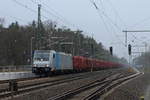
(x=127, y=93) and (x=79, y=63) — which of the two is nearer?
(x=127, y=93)

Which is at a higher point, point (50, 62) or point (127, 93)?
point (50, 62)

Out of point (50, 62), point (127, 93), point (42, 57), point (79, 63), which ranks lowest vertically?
point (127, 93)

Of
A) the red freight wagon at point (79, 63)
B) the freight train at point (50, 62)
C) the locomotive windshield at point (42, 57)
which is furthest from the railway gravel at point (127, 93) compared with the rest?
the red freight wagon at point (79, 63)

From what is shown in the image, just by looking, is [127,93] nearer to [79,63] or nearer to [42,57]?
[42,57]

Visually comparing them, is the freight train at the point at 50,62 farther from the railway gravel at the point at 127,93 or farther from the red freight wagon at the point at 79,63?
the railway gravel at the point at 127,93

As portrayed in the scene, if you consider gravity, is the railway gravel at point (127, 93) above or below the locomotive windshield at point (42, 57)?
below

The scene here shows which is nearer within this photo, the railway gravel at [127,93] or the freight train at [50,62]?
the railway gravel at [127,93]

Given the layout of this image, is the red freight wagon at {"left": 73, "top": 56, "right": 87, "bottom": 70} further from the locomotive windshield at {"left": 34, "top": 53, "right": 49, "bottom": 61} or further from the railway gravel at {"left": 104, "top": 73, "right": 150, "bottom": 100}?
the railway gravel at {"left": 104, "top": 73, "right": 150, "bottom": 100}

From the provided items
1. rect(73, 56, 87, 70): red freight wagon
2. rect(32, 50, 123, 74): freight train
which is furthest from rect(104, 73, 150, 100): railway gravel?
rect(73, 56, 87, 70): red freight wagon

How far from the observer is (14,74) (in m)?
45.1

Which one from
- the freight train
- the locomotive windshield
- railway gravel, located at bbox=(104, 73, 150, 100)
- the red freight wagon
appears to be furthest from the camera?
the red freight wagon

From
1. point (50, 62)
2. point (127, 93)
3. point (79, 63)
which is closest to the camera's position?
point (127, 93)

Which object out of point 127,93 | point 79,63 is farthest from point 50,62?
point 127,93

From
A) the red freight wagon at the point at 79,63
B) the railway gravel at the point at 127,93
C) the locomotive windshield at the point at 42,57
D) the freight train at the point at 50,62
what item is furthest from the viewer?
the red freight wagon at the point at 79,63
